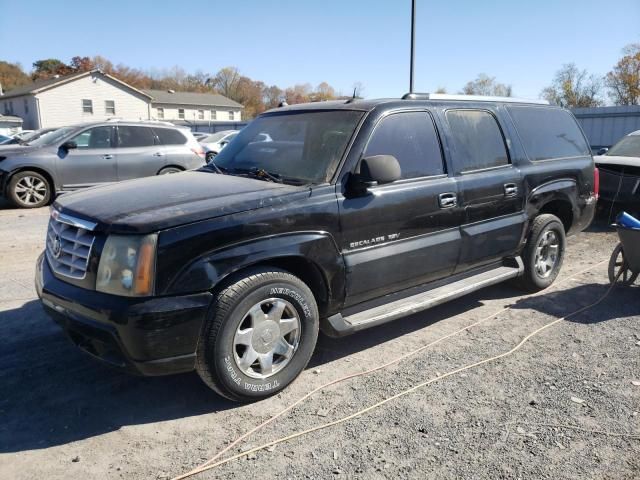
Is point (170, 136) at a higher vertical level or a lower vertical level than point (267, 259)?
higher

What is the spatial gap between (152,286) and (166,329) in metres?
0.25

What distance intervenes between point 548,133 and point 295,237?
11.9 ft

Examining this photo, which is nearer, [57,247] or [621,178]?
[57,247]

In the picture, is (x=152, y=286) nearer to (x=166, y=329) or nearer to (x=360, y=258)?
(x=166, y=329)

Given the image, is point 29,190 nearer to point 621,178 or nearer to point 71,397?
point 71,397

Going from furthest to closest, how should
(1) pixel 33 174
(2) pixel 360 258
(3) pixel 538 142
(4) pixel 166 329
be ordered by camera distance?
1. (1) pixel 33 174
2. (3) pixel 538 142
3. (2) pixel 360 258
4. (4) pixel 166 329

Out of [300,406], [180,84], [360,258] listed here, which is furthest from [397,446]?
[180,84]

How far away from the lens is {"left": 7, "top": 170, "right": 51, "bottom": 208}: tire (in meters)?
10.4

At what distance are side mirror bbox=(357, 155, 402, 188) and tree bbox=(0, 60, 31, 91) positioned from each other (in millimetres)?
89022

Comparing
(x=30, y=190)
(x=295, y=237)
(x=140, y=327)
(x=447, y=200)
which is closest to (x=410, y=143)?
(x=447, y=200)

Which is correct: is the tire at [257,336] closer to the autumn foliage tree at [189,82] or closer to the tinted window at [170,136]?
the tinted window at [170,136]

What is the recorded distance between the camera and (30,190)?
10.6 metres

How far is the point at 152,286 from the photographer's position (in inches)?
117

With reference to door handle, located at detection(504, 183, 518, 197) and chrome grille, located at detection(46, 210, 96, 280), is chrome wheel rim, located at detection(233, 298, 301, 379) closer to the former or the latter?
chrome grille, located at detection(46, 210, 96, 280)
